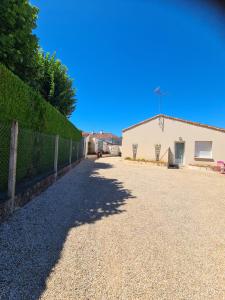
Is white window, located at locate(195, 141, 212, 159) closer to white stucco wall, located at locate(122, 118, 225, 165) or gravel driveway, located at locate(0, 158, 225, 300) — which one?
white stucco wall, located at locate(122, 118, 225, 165)

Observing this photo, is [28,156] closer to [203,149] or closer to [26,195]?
[26,195]

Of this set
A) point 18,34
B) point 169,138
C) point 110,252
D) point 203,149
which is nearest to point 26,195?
point 110,252

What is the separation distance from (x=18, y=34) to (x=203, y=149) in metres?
16.3

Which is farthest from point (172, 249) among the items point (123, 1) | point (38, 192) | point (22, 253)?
point (123, 1)

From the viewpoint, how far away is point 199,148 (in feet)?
59.2

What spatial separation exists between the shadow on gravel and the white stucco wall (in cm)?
1328

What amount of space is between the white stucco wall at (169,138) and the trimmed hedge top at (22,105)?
13821 mm

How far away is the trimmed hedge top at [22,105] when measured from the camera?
468cm

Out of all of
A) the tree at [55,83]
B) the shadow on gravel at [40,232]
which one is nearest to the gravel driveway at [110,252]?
the shadow on gravel at [40,232]

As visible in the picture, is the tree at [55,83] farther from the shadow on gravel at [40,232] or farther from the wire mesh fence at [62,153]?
the shadow on gravel at [40,232]

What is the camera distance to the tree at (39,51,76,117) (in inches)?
534

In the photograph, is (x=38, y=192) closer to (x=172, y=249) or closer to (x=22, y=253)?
(x=22, y=253)

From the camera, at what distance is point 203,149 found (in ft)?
58.5

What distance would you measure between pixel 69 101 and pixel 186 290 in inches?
580
